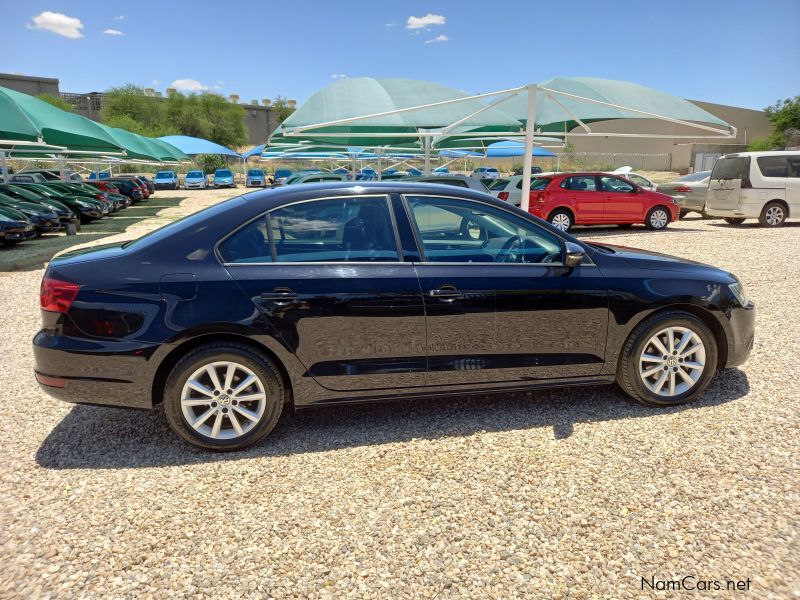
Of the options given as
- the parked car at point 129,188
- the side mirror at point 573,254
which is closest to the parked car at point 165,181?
the parked car at point 129,188

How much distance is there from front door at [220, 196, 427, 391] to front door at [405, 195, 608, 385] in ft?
0.56

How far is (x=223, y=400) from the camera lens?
10.1 feet

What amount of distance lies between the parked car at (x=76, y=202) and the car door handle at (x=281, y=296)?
1688cm

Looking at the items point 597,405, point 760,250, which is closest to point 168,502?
point 597,405

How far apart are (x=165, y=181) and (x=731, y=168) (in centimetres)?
3918

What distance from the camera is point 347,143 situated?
1700 cm

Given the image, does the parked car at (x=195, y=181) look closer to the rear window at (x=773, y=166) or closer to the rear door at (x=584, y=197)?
the rear door at (x=584, y=197)

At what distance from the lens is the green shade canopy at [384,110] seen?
45.1 feet

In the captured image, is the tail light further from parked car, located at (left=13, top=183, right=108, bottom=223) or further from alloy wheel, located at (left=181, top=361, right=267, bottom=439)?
parked car, located at (left=13, top=183, right=108, bottom=223)

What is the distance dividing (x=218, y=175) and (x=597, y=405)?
1580 inches

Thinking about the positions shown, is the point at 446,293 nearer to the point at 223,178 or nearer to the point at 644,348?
the point at 644,348

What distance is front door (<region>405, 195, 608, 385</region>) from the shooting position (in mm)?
3236

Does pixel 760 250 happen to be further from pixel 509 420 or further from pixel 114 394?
pixel 114 394

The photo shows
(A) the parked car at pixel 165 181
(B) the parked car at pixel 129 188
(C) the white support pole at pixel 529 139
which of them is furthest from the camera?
(A) the parked car at pixel 165 181
